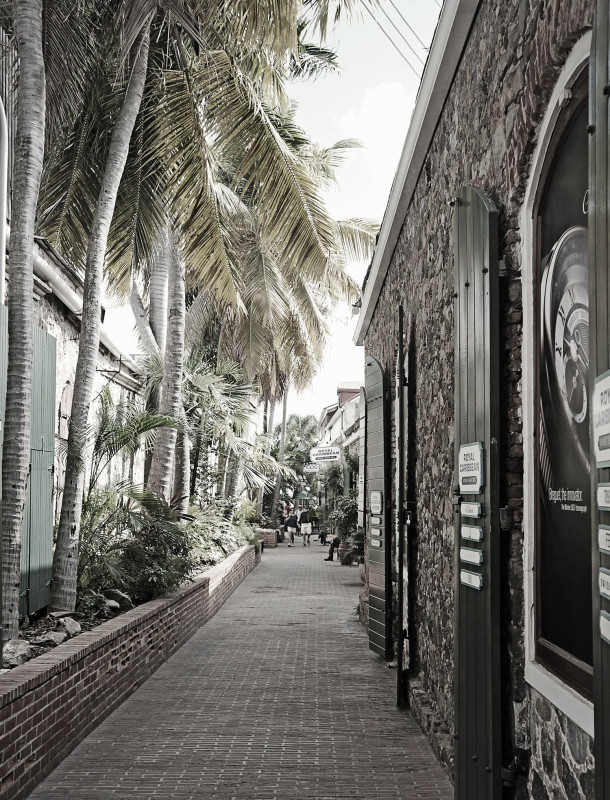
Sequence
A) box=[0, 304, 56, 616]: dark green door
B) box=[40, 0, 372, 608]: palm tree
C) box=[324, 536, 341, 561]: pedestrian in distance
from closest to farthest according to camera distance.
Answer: box=[0, 304, 56, 616]: dark green door
box=[40, 0, 372, 608]: palm tree
box=[324, 536, 341, 561]: pedestrian in distance

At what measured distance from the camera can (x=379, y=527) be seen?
894 centimetres

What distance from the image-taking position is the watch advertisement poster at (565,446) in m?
3.07

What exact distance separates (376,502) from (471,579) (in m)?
4.81

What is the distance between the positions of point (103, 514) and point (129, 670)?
9.62ft

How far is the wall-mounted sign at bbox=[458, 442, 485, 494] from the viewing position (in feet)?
13.4

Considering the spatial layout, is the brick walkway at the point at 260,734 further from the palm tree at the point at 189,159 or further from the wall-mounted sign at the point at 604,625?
the palm tree at the point at 189,159

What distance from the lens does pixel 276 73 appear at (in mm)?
10328

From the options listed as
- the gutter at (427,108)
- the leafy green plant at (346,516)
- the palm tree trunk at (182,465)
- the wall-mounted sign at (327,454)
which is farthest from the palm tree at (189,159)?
the wall-mounted sign at (327,454)

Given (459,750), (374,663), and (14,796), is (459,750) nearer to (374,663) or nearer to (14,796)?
(14,796)

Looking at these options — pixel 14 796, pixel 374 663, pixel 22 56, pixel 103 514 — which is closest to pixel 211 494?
pixel 103 514

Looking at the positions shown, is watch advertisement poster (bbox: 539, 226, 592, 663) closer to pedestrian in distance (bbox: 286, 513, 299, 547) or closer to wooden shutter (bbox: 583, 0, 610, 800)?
wooden shutter (bbox: 583, 0, 610, 800)

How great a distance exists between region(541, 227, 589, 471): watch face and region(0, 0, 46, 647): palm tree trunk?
178 inches

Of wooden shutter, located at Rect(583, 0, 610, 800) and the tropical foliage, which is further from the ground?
the tropical foliage

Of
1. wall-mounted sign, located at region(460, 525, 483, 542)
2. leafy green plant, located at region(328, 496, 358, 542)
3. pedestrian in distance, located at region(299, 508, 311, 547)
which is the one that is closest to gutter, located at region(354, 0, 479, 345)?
wall-mounted sign, located at region(460, 525, 483, 542)
